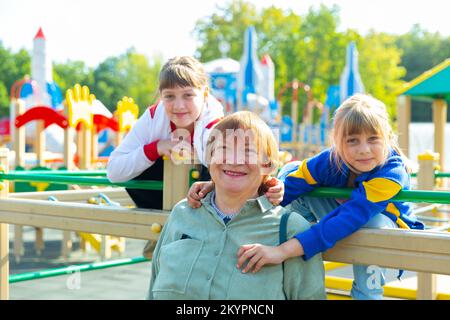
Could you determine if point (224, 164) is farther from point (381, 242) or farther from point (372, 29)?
point (372, 29)

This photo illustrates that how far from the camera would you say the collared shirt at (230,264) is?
189 centimetres

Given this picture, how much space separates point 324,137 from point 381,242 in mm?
16967

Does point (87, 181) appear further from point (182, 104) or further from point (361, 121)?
point (361, 121)

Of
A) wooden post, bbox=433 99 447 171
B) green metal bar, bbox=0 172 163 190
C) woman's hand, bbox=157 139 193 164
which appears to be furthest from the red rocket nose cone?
woman's hand, bbox=157 139 193 164

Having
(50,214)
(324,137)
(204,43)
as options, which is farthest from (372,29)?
(50,214)

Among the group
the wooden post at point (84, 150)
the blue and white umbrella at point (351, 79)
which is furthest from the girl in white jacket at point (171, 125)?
the blue and white umbrella at point (351, 79)

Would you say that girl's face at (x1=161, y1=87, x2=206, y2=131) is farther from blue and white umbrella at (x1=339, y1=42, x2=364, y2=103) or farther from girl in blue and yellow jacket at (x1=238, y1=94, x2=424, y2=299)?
blue and white umbrella at (x1=339, y1=42, x2=364, y2=103)

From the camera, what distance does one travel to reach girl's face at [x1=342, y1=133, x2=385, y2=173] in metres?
2.01

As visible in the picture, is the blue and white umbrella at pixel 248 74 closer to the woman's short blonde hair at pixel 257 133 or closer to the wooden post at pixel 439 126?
the wooden post at pixel 439 126

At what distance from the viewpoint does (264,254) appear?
6.10 ft

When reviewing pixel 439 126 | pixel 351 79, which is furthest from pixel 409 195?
pixel 351 79

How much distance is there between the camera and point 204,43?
30.4 m

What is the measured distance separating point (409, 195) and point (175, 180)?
38.9 inches

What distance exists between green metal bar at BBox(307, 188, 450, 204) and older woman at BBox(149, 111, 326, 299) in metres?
0.19
